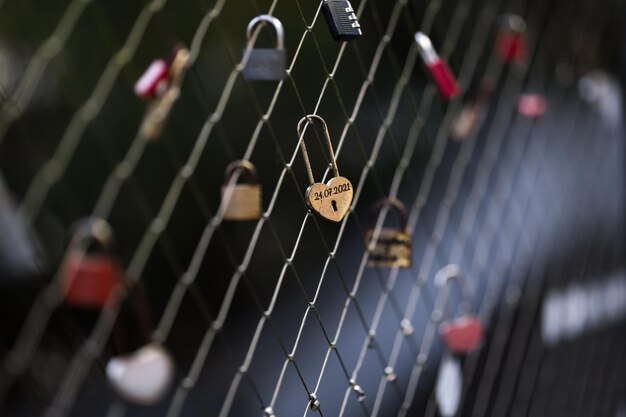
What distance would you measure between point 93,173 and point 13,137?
0.16 metres

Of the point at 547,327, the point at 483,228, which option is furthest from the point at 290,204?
the point at 547,327

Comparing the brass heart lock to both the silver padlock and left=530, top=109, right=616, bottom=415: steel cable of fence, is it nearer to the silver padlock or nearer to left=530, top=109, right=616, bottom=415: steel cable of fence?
the silver padlock

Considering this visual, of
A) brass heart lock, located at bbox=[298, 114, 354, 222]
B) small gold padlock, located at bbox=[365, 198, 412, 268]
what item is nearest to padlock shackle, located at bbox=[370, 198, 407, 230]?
small gold padlock, located at bbox=[365, 198, 412, 268]

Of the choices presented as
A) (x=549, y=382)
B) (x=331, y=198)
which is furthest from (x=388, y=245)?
(x=549, y=382)

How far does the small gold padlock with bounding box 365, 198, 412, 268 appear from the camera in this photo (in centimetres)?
120

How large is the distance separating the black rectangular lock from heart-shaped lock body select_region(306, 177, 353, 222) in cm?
15

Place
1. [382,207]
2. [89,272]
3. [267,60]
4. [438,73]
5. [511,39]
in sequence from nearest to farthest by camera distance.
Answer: [89,272] → [267,60] → [382,207] → [438,73] → [511,39]

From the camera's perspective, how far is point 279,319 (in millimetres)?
2152

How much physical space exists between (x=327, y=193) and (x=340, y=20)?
18 centimetres

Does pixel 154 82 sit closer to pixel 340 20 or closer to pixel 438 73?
pixel 340 20

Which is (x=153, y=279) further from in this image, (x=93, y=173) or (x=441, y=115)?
(x=441, y=115)

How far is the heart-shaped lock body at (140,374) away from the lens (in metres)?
0.87

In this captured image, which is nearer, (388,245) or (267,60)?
(267,60)

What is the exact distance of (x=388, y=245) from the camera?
3.98ft
